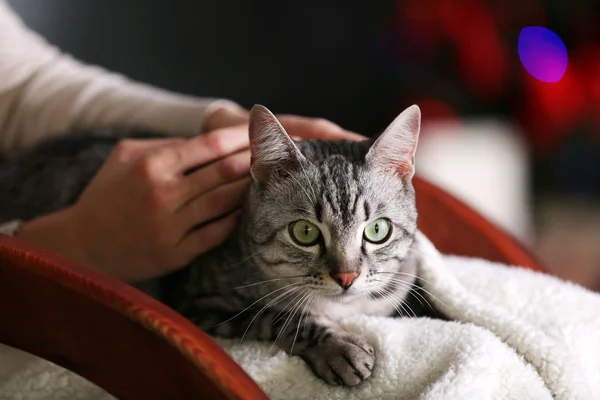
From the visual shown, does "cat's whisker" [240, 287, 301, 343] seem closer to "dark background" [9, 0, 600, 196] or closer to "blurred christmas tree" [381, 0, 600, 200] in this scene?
"dark background" [9, 0, 600, 196]

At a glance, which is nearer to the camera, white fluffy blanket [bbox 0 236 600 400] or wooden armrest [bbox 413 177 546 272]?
white fluffy blanket [bbox 0 236 600 400]

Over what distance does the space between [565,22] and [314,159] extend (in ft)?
6.85

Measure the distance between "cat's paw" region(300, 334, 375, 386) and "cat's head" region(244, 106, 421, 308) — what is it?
78 mm

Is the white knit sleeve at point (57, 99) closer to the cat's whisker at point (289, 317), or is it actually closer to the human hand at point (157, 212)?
the human hand at point (157, 212)

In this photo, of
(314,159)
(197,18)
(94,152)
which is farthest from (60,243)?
(197,18)

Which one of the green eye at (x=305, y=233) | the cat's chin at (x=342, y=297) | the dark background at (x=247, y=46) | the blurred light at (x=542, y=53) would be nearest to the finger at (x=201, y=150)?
the green eye at (x=305, y=233)

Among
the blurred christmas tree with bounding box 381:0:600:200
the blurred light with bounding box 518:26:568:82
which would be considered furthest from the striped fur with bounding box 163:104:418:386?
the blurred light with bounding box 518:26:568:82

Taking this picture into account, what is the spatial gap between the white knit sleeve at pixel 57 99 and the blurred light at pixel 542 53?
5.49 ft

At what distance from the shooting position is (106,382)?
667 mm

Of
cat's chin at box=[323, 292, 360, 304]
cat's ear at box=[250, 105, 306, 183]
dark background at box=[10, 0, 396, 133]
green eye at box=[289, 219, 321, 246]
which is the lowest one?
dark background at box=[10, 0, 396, 133]

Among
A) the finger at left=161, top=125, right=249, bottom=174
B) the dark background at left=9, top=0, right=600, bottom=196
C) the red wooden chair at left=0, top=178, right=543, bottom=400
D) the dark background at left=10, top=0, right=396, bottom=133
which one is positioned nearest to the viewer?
the red wooden chair at left=0, top=178, right=543, bottom=400

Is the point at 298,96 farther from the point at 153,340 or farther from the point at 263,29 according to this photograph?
the point at 153,340

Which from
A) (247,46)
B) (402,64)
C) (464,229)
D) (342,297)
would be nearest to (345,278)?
(342,297)

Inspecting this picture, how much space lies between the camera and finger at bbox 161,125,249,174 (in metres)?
0.93
